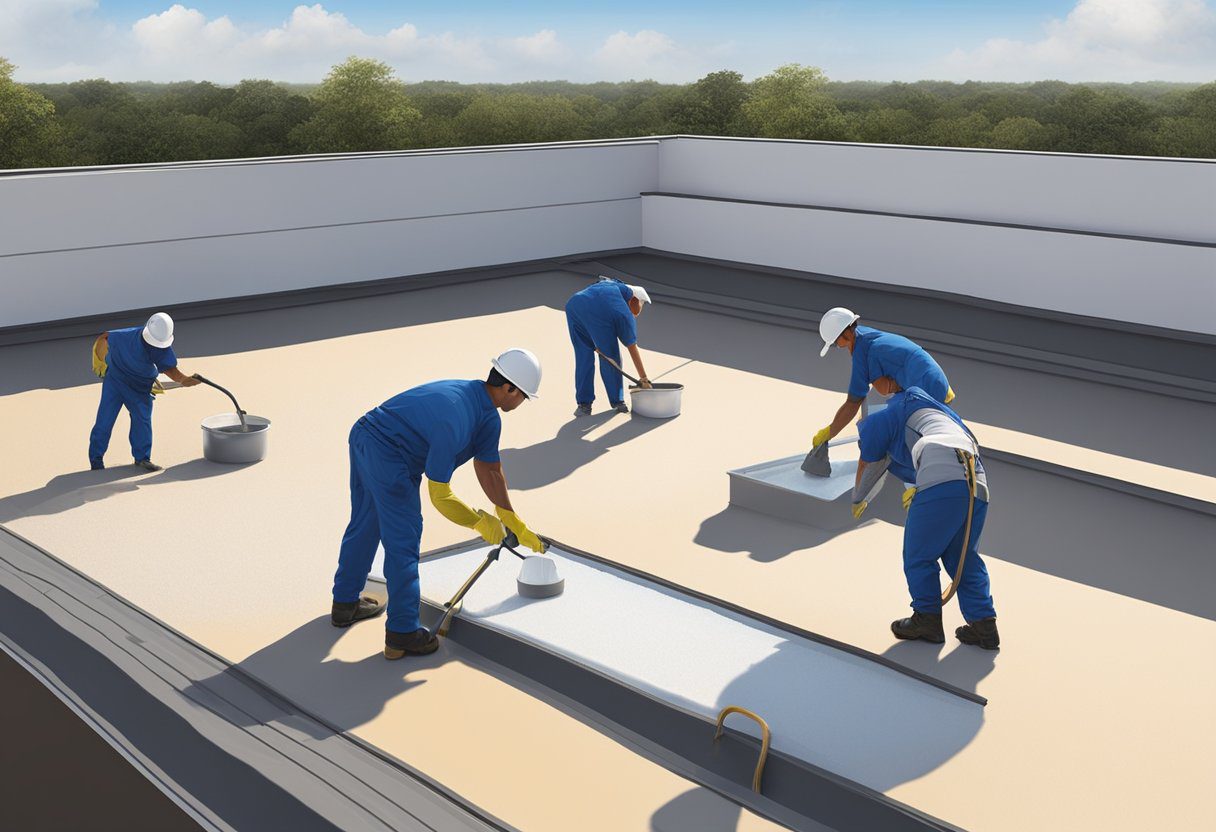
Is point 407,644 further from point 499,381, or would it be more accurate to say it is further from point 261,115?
point 261,115

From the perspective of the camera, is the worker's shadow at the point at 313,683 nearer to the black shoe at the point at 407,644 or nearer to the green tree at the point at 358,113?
the black shoe at the point at 407,644

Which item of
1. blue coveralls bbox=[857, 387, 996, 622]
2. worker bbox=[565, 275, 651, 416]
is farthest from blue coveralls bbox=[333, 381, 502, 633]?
worker bbox=[565, 275, 651, 416]

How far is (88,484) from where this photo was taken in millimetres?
6250

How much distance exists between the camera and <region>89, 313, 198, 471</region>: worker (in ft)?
20.4

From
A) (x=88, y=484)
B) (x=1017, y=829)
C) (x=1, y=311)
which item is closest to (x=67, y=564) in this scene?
(x=88, y=484)

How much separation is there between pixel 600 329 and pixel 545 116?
4141 centimetres

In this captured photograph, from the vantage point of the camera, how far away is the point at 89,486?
6219 millimetres

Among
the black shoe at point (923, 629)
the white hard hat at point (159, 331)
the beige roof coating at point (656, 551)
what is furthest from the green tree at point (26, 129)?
the black shoe at point (923, 629)

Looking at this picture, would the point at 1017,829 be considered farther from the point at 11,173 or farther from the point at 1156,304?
the point at 11,173

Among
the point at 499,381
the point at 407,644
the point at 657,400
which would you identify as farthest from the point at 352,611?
the point at 657,400

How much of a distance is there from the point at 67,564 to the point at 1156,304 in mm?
8128

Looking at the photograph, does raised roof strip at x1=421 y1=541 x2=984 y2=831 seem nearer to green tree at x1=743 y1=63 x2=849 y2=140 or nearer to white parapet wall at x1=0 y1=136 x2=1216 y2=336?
white parapet wall at x1=0 y1=136 x2=1216 y2=336

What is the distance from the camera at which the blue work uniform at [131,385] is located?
6.24 metres

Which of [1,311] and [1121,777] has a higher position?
[1,311]
